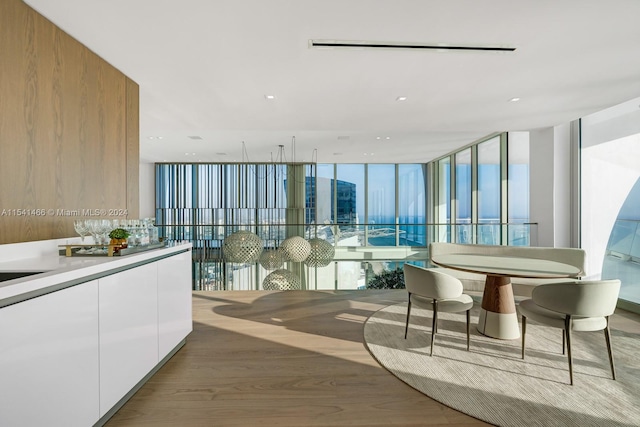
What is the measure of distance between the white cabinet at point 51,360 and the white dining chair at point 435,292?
235cm

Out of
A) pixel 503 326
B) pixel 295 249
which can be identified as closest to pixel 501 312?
pixel 503 326

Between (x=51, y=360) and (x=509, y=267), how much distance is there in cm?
340

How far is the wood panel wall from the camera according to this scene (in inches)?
77.6

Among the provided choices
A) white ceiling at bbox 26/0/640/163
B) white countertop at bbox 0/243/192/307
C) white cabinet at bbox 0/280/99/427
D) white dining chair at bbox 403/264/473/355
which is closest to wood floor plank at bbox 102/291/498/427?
white cabinet at bbox 0/280/99/427

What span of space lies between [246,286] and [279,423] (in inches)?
130

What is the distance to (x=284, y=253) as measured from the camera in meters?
4.53

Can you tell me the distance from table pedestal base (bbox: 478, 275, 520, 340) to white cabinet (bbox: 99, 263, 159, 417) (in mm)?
3000

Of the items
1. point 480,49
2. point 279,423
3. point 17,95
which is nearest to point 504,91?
point 480,49

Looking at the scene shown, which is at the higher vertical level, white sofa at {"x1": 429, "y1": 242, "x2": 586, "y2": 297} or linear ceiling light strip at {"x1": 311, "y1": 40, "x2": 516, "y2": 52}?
linear ceiling light strip at {"x1": 311, "y1": 40, "x2": 516, "y2": 52}

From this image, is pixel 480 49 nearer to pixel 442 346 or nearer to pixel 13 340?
pixel 442 346

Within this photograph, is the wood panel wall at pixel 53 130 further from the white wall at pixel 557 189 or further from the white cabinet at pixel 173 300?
the white wall at pixel 557 189

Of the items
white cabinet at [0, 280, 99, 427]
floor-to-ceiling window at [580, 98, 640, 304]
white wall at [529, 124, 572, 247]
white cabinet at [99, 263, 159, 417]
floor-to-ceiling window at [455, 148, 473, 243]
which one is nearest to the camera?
white cabinet at [0, 280, 99, 427]

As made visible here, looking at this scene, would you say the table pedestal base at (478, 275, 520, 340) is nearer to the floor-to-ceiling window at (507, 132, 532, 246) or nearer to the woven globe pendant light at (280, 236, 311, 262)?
the woven globe pendant light at (280, 236, 311, 262)

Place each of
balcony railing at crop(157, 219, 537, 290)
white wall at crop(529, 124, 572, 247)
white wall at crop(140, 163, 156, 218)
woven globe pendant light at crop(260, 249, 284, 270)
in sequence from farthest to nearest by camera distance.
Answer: white wall at crop(140, 163, 156, 218), balcony railing at crop(157, 219, 537, 290), white wall at crop(529, 124, 572, 247), woven globe pendant light at crop(260, 249, 284, 270)
